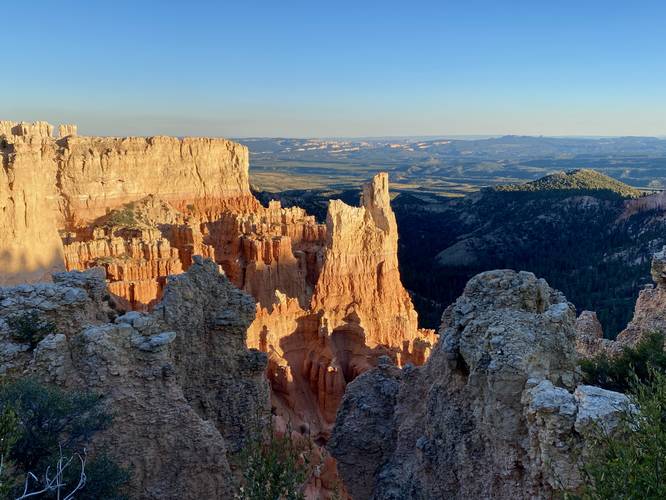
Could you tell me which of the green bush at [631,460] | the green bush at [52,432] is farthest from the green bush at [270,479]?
the green bush at [631,460]

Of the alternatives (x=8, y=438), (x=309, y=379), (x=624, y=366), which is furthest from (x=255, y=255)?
(x=8, y=438)

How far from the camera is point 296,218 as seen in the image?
39.5 metres

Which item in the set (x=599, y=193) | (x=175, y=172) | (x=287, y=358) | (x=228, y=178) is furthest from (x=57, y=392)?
(x=599, y=193)

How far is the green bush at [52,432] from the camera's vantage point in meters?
6.64

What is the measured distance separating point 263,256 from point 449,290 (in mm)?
27324

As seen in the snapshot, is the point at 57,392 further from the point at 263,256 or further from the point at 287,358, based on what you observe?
the point at 263,256

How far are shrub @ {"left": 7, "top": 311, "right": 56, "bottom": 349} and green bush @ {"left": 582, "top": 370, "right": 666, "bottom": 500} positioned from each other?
7548mm

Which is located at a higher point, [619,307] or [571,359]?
[571,359]

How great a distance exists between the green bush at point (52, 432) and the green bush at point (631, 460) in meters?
5.52

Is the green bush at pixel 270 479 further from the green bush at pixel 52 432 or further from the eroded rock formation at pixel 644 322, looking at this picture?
the eroded rock formation at pixel 644 322

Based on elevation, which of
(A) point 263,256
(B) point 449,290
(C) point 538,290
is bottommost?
(B) point 449,290

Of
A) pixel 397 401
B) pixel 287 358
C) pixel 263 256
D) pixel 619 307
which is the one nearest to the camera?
pixel 397 401

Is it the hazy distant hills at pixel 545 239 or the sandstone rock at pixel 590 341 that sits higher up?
the sandstone rock at pixel 590 341

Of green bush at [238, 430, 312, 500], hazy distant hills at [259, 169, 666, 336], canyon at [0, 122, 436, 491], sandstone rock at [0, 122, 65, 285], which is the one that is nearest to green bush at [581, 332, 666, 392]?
canyon at [0, 122, 436, 491]
